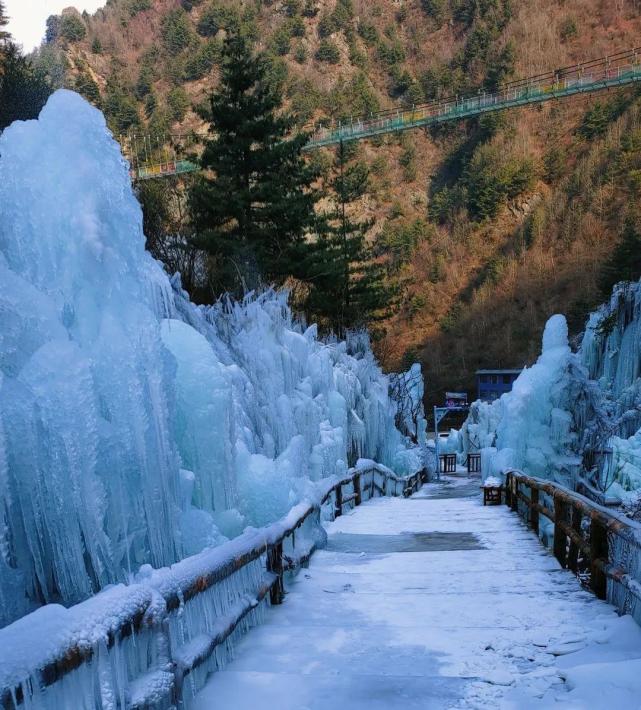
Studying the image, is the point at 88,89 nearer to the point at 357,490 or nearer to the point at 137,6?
the point at 357,490

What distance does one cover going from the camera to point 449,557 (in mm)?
5918

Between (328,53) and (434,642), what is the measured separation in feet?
288

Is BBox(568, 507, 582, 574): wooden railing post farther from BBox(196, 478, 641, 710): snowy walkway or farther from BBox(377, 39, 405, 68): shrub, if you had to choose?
BBox(377, 39, 405, 68): shrub

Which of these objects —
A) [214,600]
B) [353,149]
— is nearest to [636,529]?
[214,600]

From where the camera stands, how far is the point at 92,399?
10.4 feet

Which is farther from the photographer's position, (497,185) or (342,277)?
(497,185)

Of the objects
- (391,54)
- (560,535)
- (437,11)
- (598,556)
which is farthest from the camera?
(437,11)

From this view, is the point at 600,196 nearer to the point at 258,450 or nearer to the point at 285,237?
the point at 285,237

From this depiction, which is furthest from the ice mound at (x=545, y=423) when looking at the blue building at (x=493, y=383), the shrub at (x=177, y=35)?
the shrub at (x=177, y=35)

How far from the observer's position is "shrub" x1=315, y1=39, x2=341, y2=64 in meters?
83.5

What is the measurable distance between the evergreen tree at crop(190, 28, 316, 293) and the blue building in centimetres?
2943

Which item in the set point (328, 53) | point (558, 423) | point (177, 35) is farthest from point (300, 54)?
point (558, 423)

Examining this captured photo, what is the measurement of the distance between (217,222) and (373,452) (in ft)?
25.5

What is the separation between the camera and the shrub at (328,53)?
83.5 meters
